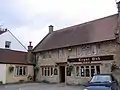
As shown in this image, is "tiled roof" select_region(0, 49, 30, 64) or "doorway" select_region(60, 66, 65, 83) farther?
"tiled roof" select_region(0, 49, 30, 64)

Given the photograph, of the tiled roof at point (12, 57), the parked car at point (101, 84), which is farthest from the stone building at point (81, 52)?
the parked car at point (101, 84)

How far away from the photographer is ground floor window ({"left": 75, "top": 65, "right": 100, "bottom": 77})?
2687 cm

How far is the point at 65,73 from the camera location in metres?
31.1

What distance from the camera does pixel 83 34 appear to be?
103 feet

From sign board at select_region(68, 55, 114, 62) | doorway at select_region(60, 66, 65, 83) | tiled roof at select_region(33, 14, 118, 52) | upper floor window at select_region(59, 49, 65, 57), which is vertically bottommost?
doorway at select_region(60, 66, 65, 83)

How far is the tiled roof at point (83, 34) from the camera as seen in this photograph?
2773 cm

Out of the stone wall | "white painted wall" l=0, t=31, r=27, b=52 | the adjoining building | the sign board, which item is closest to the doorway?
the stone wall

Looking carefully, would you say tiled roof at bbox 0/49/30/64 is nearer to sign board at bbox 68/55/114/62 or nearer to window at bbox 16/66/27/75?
window at bbox 16/66/27/75

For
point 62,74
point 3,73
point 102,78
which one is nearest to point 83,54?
point 62,74

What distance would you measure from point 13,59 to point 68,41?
33.5ft

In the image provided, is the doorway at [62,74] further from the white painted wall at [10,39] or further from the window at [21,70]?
the white painted wall at [10,39]

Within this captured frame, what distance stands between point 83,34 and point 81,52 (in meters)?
3.77

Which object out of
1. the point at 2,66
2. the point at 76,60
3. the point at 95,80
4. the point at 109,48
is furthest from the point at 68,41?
the point at 95,80

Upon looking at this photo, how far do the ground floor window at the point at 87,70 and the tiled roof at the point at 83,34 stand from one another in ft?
11.4
